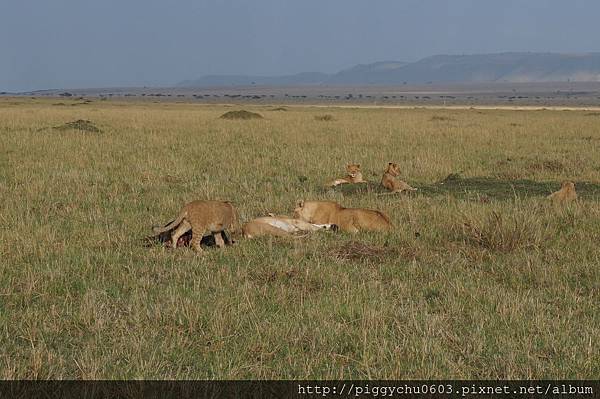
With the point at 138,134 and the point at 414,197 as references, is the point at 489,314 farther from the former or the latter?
the point at 138,134

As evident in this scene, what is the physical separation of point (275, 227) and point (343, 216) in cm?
110

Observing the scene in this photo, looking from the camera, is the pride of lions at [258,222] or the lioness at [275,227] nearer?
the pride of lions at [258,222]

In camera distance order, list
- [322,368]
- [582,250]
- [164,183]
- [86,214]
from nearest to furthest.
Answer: [322,368] < [582,250] < [86,214] < [164,183]

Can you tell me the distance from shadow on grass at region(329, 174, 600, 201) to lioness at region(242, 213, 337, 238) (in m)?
3.54

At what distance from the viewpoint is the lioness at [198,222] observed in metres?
8.02

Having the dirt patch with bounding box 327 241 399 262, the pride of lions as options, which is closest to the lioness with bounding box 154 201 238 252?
the pride of lions

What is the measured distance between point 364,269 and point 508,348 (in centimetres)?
237

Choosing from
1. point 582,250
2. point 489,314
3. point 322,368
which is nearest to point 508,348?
point 489,314

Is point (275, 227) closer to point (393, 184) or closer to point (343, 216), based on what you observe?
point (343, 216)

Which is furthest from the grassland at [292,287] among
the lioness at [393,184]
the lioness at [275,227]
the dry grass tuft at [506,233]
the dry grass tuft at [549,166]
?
the dry grass tuft at [549,166]

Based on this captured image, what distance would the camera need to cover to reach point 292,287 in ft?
21.2

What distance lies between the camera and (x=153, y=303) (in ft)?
19.6

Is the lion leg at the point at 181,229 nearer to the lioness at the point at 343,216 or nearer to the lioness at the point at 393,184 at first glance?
the lioness at the point at 343,216

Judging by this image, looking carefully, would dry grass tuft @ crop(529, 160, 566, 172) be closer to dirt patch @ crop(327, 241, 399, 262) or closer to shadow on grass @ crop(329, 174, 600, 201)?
shadow on grass @ crop(329, 174, 600, 201)
